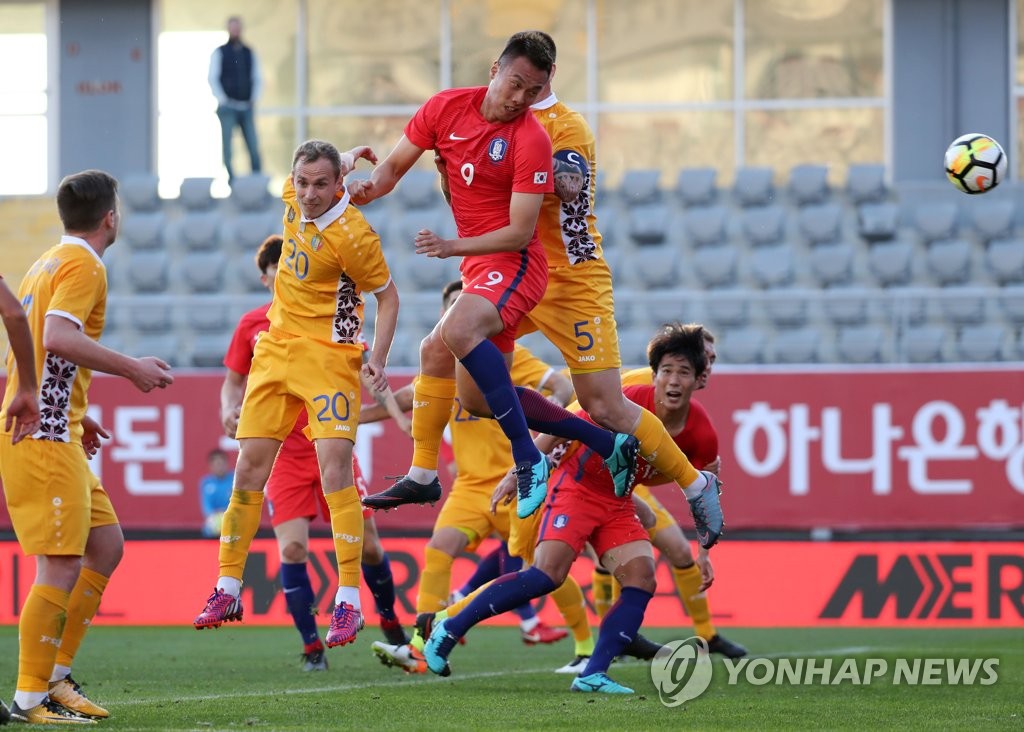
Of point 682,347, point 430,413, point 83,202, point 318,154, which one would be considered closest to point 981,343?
point 682,347

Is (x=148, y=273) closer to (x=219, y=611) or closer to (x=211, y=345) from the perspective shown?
(x=211, y=345)

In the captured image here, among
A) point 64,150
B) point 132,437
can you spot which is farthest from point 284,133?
point 132,437

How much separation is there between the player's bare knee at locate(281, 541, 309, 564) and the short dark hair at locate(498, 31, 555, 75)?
3.47 metres

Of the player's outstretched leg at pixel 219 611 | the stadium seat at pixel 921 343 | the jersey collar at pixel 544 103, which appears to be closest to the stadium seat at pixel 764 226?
the stadium seat at pixel 921 343

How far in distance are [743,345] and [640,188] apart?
12.4 feet

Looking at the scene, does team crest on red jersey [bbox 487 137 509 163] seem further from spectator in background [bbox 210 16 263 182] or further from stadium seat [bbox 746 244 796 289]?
spectator in background [bbox 210 16 263 182]

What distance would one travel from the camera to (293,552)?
9109 millimetres

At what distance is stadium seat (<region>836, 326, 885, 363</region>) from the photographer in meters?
14.3

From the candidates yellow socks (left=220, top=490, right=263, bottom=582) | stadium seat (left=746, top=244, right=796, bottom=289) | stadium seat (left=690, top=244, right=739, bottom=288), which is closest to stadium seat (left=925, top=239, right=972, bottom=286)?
stadium seat (left=746, top=244, right=796, bottom=289)

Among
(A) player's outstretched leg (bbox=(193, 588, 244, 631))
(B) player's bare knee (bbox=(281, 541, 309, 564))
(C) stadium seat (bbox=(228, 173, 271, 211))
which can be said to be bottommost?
(B) player's bare knee (bbox=(281, 541, 309, 564))

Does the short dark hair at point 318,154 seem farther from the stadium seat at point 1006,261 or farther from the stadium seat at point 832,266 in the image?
the stadium seat at point 1006,261

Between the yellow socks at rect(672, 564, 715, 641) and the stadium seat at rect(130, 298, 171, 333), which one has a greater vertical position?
the stadium seat at rect(130, 298, 171, 333)

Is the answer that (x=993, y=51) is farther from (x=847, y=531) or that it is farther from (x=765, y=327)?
(x=847, y=531)

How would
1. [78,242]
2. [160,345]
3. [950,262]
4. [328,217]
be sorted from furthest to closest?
[950,262] < [160,345] < [328,217] < [78,242]
